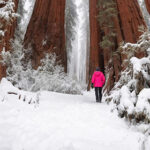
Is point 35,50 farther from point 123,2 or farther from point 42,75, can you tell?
point 123,2

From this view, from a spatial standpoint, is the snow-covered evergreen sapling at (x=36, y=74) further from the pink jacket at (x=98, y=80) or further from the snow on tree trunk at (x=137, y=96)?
the snow on tree trunk at (x=137, y=96)

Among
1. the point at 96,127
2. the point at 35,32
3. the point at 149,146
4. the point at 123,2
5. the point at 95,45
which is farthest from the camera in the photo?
the point at 95,45

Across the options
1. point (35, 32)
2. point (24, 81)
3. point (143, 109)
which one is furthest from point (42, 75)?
point (143, 109)

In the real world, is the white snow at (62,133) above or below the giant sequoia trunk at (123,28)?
below

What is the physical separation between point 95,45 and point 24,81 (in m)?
5.64

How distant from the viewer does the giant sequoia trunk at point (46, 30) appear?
9.16 m

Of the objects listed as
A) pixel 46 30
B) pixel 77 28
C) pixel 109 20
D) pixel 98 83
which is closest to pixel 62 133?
pixel 98 83

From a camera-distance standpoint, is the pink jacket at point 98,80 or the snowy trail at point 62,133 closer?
the snowy trail at point 62,133

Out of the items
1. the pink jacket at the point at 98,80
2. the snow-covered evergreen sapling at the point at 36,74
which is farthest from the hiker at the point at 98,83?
the snow-covered evergreen sapling at the point at 36,74

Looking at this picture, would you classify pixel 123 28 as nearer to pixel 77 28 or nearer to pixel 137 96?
pixel 137 96

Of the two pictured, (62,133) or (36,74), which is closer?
(62,133)

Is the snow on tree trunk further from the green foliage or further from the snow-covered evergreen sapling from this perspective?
the green foliage

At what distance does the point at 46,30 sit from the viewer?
9.71m

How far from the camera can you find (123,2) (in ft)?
29.1
